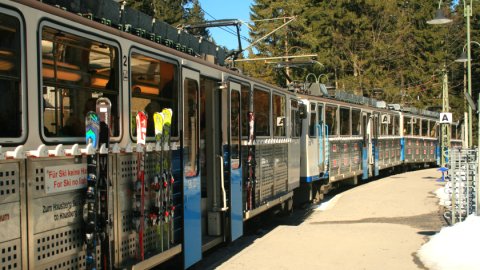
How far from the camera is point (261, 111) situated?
10086mm

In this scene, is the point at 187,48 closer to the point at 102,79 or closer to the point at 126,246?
the point at 102,79

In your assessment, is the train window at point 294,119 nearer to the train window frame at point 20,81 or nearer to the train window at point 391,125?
the train window frame at point 20,81

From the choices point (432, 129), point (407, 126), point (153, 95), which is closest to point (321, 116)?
point (153, 95)

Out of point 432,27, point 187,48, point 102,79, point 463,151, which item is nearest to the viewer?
point 102,79

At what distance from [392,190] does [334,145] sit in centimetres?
289

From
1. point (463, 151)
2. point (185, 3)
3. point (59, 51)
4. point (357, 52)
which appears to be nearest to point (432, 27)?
point (357, 52)

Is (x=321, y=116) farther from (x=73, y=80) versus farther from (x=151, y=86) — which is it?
(x=73, y=80)

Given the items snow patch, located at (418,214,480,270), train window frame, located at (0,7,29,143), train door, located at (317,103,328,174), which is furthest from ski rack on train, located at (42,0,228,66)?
train door, located at (317,103,328,174)

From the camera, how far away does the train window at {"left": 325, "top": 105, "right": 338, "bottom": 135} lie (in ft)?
55.3

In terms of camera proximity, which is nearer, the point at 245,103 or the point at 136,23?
the point at 136,23

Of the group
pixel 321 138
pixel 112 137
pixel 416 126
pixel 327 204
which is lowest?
pixel 327 204

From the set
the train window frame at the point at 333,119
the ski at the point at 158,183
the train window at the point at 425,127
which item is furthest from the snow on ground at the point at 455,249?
the train window at the point at 425,127

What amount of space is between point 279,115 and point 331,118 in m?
6.35

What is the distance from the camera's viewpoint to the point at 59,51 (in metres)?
4.16
